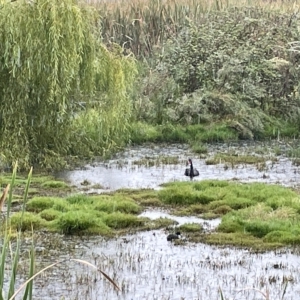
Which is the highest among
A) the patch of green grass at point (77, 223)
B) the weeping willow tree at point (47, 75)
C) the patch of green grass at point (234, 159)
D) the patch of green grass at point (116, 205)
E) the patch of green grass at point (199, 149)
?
the weeping willow tree at point (47, 75)

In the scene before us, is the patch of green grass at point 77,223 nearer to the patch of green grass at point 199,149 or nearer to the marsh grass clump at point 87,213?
the marsh grass clump at point 87,213

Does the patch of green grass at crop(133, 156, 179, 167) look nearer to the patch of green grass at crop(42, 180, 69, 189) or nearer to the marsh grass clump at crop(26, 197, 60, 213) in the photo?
the patch of green grass at crop(42, 180, 69, 189)

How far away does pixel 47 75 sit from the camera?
1543 cm

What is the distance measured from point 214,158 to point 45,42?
19.1 ft

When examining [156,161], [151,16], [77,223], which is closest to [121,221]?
[77,223]

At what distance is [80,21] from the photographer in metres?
15.4

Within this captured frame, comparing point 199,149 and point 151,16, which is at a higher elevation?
point 151,16

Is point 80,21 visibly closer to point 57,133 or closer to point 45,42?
point 45,42

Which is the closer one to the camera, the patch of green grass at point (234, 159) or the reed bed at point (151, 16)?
the patch of green grass at point (234, 159)

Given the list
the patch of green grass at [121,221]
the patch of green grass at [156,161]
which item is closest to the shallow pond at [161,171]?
the patch of green grass at [156,161]

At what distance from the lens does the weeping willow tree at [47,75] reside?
15109 mm

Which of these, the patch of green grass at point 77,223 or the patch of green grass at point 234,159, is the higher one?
the patch of green grass at point 77,223

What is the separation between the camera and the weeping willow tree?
15.1 meters

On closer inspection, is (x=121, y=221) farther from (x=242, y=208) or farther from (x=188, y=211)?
(x=242, y=208)
